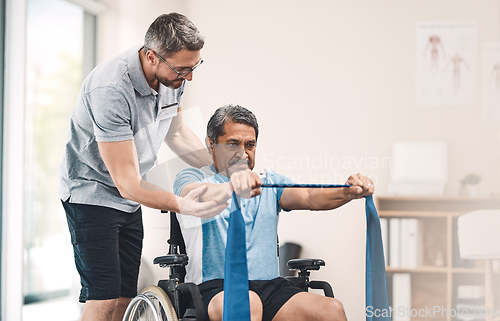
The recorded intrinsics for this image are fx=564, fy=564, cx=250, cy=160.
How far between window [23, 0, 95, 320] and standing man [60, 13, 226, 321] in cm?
126

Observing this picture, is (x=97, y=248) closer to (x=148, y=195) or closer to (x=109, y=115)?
(x=148, y=195)

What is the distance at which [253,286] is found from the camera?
1.75m

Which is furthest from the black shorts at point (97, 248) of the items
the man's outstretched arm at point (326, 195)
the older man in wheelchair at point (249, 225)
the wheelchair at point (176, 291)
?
the man's outstretched arm at point (326, 195)

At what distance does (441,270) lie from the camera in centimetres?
326

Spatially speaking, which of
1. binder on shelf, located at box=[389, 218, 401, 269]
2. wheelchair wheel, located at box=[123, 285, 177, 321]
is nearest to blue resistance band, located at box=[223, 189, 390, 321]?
wheelchair wheel, located at box=[123, 285, 177, 321]

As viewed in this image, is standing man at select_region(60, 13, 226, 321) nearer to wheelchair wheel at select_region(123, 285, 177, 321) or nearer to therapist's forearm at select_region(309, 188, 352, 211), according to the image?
wheelchair wheel at select_region(123, 285, 177, 321)

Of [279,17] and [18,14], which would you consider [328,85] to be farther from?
[18,14]

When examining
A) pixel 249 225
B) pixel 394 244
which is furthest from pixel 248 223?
pixel 394 244

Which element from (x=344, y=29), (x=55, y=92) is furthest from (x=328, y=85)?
(x=55, y=92)

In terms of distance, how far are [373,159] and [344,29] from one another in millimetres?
843

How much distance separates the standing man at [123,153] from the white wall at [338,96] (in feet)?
5.34

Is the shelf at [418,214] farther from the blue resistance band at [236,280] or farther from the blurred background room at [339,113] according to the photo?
the blue resistance band at [236,280]

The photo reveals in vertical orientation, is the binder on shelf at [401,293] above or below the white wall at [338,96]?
below

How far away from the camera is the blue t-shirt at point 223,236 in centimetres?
181
